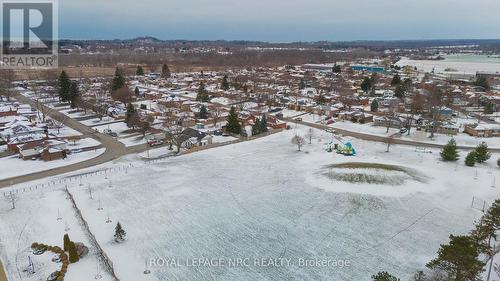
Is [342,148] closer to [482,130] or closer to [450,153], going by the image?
[450,153]

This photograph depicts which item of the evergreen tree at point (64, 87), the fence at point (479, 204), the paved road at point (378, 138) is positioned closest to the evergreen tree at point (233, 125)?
the paved road at point (378, 138)

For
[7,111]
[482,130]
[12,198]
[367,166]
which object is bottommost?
[12,198]

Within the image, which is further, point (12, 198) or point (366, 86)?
point (366, 86)

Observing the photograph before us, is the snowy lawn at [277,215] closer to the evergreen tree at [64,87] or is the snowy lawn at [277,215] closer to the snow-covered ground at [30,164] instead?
the snow-covered ground at [30,164]

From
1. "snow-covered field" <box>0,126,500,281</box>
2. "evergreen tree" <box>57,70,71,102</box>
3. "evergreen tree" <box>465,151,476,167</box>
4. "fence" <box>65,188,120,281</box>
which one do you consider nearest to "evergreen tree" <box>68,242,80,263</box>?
"fence" <box>65,188,120,281</box>

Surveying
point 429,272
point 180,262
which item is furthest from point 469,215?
point 180,262

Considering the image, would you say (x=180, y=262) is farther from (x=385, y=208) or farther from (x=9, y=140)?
(x=9, y=140)

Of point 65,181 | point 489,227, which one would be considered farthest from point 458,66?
point 65,181
